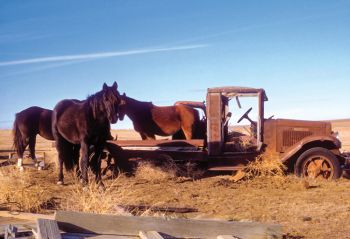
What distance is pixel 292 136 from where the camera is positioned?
11297 millimetres

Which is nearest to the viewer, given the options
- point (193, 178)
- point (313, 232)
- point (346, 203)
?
point (313, 232)

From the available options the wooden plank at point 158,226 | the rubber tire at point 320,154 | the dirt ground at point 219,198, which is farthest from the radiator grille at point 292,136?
the wooden plank at point 158,226

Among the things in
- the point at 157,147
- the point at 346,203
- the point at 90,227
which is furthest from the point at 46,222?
the point at 157,147

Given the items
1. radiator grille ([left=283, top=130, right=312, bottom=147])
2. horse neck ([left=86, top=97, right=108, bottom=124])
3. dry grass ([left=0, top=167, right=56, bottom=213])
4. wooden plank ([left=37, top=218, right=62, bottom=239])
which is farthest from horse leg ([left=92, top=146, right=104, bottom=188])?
wooden plank ([left=37, top=218, right=62, bottom=239])

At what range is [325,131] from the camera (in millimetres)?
11352

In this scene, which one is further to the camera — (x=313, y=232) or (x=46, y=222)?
(x=313, y=232)

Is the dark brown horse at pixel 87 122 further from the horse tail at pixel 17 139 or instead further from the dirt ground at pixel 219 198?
the horse tail at pixel 17 139

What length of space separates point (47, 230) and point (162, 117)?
25.5 ft

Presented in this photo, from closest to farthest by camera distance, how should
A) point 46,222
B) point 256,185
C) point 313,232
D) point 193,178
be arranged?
point 46,222
point 313,232
point 256,185
point 193,178

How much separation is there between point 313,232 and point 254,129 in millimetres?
6498

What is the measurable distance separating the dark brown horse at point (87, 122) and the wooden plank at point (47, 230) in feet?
15.9

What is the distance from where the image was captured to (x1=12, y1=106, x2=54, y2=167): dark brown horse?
43.0 feet

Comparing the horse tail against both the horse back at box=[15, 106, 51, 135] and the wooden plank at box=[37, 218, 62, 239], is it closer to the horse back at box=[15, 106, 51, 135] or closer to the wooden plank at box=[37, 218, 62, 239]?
the horse back at box=[15, 106, 51, 135]

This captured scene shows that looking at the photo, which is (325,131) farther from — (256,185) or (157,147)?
(157,147)
